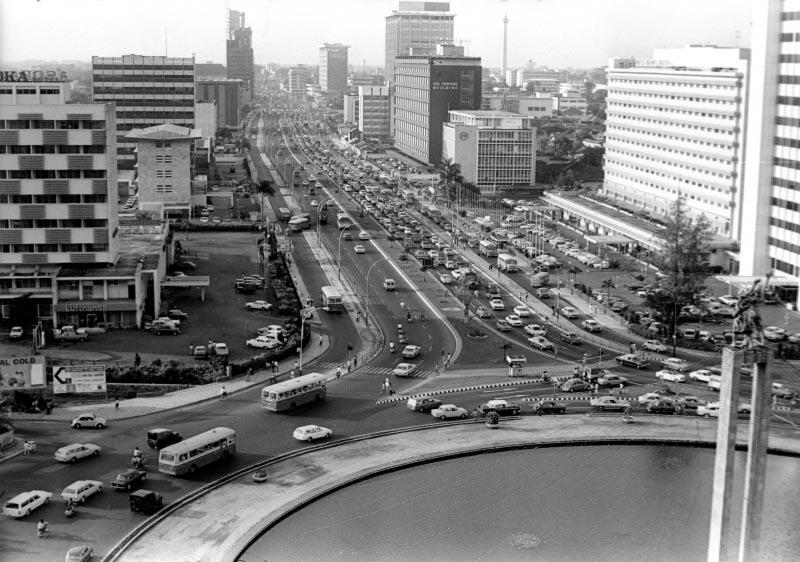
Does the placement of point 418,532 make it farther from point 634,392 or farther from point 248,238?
point 248,238

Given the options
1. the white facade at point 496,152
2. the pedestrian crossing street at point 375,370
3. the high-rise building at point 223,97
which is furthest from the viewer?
the high-rise building at point 223,97

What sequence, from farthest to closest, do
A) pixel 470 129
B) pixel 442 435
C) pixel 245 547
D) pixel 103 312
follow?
pixel 470 129 < pixel 103 312 < pixel 442 435 < pixel 245 547

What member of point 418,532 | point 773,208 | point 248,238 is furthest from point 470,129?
point 418,532

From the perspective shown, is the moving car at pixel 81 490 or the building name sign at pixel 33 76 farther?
the building name sign at pixel 33 76

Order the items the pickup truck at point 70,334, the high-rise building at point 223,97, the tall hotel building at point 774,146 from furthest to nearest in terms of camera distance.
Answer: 1. the high-rise building at point 223,97
2. the tall hotel building at point 774,146
3. the pickup truck at point 70,334

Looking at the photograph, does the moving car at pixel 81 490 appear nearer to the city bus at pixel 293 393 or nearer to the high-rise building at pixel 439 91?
the city bus at pixel 293 393

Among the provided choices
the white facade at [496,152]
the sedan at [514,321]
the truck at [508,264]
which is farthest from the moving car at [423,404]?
the white facade at [496,152]

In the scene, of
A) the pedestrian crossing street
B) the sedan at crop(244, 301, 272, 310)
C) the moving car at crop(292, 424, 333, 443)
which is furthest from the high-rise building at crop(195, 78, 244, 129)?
the moving car at crop(292, 424, 333, 443)
